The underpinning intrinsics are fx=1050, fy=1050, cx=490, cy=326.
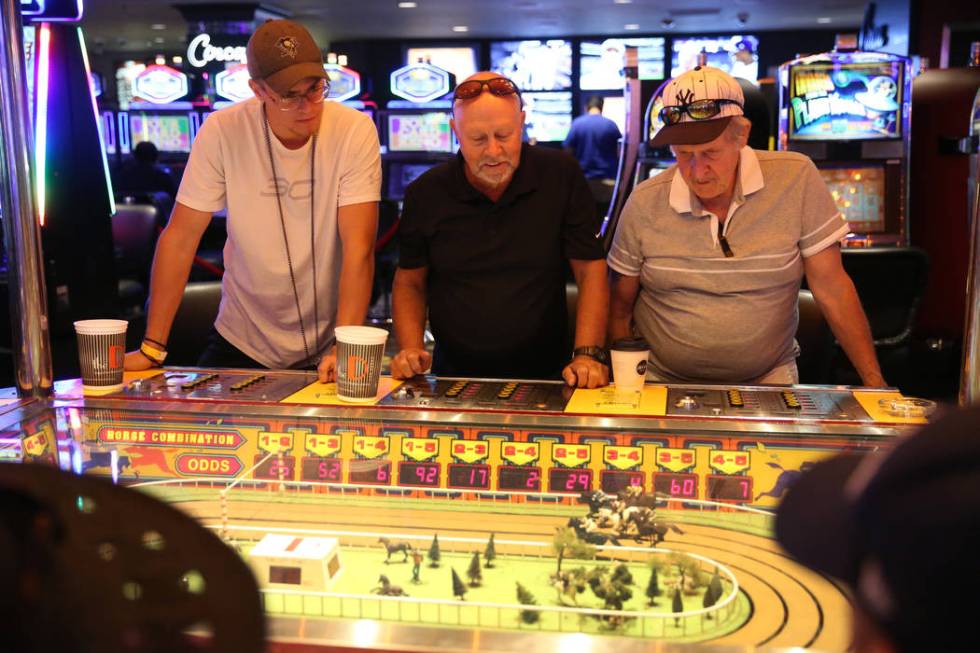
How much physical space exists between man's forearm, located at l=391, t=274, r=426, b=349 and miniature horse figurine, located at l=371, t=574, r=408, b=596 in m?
1.18

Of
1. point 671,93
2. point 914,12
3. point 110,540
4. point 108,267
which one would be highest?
point 914,12

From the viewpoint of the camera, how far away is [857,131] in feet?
18.5

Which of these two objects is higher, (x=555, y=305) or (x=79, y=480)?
(x=79, y=480)

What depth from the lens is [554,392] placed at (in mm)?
2057

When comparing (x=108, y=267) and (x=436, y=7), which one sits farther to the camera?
(x=436, y=7)

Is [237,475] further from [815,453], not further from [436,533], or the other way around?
[815,453]

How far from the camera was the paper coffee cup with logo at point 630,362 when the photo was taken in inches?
79.4

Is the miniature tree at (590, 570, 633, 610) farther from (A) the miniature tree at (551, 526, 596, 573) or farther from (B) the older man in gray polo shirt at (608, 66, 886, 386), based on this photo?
(B) the older man in gray polo shirt at (608, 66, 886, 386)

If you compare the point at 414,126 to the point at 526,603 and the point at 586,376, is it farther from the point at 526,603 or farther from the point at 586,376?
the point at 526,603

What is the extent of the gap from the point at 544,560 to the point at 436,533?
17cm

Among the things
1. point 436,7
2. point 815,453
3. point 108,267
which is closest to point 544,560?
point 815,453

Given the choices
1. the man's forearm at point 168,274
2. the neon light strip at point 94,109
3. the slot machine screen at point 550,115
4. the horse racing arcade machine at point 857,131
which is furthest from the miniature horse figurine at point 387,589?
the slot machine screen at point 550,115

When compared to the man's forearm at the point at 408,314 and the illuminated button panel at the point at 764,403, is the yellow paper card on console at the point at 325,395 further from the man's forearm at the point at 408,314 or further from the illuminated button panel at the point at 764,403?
the illuminated button panel at the point at 764,403

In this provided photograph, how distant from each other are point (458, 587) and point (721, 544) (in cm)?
39
